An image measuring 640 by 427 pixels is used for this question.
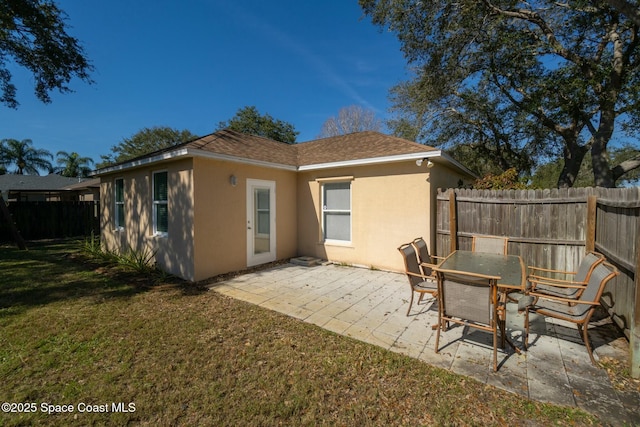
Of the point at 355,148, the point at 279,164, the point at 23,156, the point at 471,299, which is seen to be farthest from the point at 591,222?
the point at 23,156

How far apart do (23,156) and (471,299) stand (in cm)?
4805

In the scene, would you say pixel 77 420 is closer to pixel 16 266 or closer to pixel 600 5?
pixel 16 266

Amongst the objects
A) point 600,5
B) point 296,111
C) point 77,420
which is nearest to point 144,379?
point 77,420

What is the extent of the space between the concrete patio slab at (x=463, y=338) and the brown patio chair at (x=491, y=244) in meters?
1.10

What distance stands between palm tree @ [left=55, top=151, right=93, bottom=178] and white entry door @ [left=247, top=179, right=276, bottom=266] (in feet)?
133

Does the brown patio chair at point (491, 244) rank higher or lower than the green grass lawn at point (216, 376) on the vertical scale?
higher

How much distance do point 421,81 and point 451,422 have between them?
13930mm

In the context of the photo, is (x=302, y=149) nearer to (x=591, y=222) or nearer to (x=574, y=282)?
(x=591, y=222)

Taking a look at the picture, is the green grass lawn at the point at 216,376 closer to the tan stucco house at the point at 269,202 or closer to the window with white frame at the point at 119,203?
the tan stucco house at the point at 269,202

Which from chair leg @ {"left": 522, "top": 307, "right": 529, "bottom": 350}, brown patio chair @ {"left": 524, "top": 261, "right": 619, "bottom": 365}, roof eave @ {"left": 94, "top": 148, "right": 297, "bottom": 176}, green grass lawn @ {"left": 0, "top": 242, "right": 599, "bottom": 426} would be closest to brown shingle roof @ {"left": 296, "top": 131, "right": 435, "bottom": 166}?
roof eave @ {"left": 94, "top": 148, "right": 297, "bottom": 176}

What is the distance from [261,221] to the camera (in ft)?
25.3

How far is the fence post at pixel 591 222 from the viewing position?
4.87 m

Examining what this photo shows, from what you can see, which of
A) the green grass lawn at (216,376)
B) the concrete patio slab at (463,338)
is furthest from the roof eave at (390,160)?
the green grass lawn at (216,376)

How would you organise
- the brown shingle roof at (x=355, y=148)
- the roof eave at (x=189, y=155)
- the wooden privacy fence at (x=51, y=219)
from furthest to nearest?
the wooden privacy fence at (x=51, y=219), the brown shingle roof at (x=355, y=148), the roof eave at (x=189, y=155)
